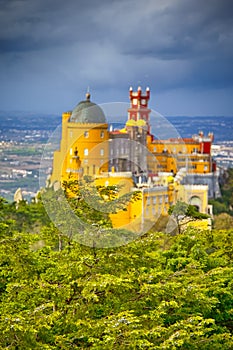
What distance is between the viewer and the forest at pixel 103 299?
31.5ft

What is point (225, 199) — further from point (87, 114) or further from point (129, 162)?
point (129, 162)

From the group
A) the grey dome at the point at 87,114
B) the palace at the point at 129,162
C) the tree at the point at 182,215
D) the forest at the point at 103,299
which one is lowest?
the forest at the point at 103,299

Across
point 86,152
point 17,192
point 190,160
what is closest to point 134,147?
point 86,152

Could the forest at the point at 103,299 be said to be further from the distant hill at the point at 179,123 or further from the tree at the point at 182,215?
the distant hill at the point at 179,123

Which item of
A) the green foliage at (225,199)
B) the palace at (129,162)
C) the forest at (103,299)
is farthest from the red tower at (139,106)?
the forest at (103,299)

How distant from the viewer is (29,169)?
39.4m

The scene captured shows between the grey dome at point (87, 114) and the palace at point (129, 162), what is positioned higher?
the grey dome at point (87, 114)

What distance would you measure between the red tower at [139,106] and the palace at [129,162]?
27.7 inches

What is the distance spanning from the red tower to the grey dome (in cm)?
721

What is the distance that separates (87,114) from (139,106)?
15.6 meters

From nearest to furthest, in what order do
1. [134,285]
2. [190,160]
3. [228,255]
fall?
1. [134,285]
2. [228,255]
3. [190,160]

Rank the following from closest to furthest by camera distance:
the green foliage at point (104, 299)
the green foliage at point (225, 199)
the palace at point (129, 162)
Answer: the green foliage at point (104, 299)
the palace at point (129, 162)
the green foliage at point (225, 199)

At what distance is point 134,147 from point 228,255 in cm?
2318

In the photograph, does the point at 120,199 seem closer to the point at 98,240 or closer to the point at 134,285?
the point at 98,240
